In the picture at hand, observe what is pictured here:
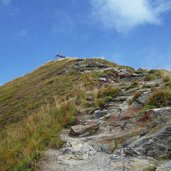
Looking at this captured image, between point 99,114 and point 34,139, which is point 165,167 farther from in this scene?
point 99,114

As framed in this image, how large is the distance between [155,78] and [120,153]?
12.4m

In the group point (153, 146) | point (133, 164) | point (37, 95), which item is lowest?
point (133, 164)

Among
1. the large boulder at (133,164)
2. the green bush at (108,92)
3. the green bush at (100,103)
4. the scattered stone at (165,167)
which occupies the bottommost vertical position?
the scattered stone at (165,167)

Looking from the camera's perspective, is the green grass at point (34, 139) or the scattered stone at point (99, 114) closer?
the green grass at point (34, 139)

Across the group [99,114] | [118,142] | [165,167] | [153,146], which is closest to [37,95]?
[99,114]

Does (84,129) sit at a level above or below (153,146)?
above

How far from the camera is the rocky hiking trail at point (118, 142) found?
12625 millimetres

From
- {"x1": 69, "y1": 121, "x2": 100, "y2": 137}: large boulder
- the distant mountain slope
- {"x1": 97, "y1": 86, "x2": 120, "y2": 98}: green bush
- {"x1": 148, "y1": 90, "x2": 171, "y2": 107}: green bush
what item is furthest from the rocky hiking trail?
the distant mountain slope

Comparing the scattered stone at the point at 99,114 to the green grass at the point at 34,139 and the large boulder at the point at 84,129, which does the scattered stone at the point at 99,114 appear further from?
the large boulder at the point at 84,129

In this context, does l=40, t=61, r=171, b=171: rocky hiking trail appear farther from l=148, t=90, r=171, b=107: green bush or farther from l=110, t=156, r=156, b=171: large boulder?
l=148, t=90, r=171, b=107: green bush

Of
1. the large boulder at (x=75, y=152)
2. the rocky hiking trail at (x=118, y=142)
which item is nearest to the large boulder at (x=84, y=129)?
the rocky hiking trail at (x=118, y=142)

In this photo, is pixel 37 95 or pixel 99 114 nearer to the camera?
pixel 99 114

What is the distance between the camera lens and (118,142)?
47.8 feet

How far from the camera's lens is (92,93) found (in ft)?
73.7
